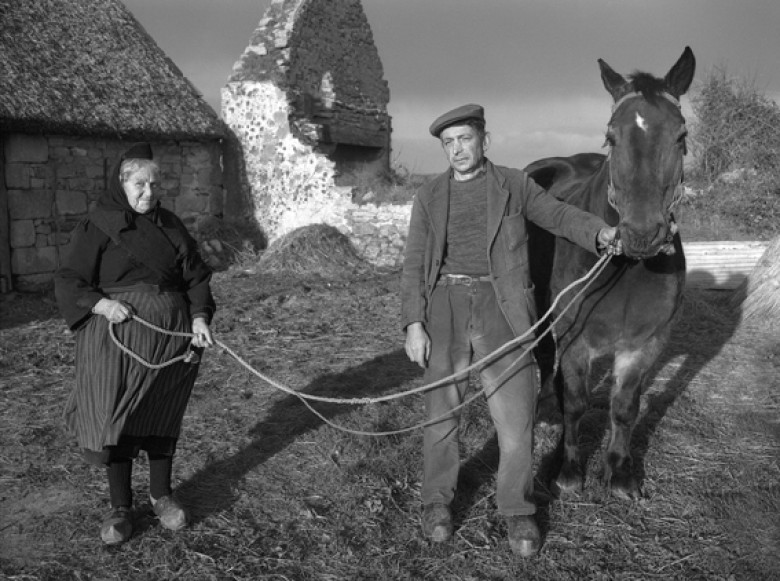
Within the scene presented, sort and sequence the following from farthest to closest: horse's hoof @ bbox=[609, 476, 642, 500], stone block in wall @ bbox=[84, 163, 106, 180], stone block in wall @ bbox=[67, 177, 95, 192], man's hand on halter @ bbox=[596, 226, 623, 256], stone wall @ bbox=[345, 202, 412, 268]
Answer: stone wall @ bbox=[345, 202, 412, 268], stone block in wall @ bbox=[84, 163, 106, 180], stone block in wall @ bbox=[67, 177, 95, 192], horse's hoof @ bbox=[609, 476, 642, 500], man's hand on halter @ bbox=[596, 226, 623, 256]

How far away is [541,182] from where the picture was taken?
5.39m

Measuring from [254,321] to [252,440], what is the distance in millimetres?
3472

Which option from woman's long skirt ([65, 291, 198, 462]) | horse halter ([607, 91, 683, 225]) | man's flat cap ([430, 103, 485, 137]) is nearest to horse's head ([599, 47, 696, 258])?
horse halter ([607, 91, 683, 225])

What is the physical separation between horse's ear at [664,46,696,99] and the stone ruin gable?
940cm

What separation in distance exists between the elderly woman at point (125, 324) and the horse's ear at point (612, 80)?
2134mm

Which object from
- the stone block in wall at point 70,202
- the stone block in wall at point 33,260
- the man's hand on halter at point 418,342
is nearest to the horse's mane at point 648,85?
the man's hand on halter at point 418,342

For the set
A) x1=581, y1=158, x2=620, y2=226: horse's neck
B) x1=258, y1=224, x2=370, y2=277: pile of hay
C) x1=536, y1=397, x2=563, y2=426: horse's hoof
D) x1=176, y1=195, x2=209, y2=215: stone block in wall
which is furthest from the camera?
x1=176, y1=195, x2=209, y2=215: stone block in wall

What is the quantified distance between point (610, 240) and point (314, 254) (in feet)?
29.2

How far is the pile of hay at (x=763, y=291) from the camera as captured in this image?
7.65m

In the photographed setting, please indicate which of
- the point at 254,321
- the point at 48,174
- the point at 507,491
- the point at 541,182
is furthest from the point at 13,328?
the point at 507,491

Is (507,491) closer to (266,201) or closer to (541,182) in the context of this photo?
(541,182)

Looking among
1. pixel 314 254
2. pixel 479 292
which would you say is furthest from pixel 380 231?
pixel 479 292

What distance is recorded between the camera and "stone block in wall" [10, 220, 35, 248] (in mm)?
10047

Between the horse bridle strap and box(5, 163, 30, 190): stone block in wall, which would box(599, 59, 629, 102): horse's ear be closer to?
the horse bridle strap
